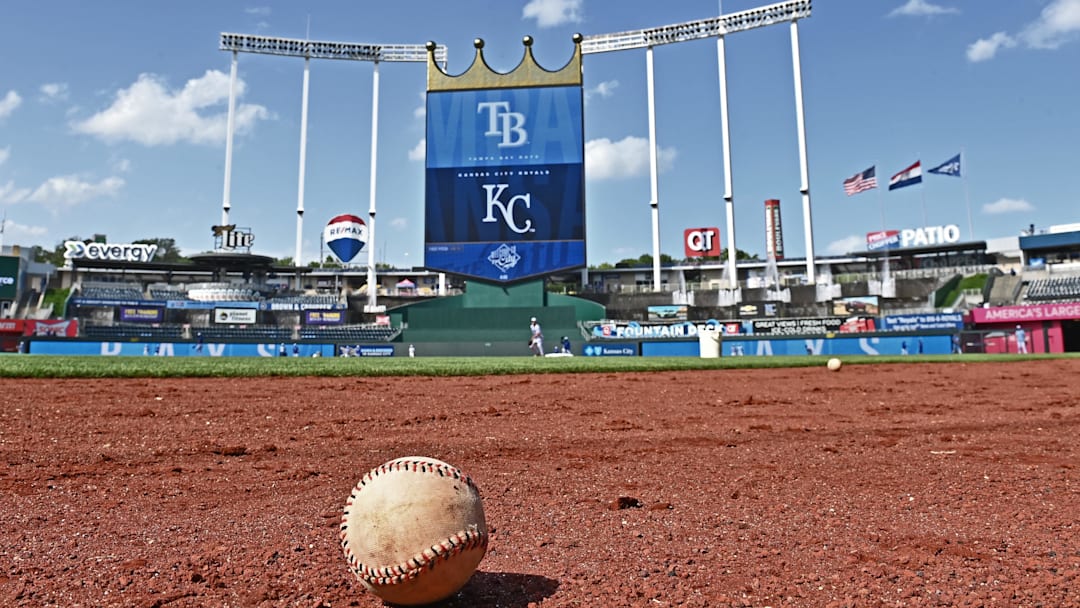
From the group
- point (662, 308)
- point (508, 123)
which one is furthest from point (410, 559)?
point (662, 308)

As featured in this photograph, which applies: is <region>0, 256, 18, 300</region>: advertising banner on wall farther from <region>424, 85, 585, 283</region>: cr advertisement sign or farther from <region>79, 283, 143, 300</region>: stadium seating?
<region>424, 85, 585, 283</region>: cr advertisement sign

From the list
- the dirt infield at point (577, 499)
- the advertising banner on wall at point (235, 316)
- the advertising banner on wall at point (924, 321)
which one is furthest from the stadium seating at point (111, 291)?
the advertising banner on wall at point (924, 321)

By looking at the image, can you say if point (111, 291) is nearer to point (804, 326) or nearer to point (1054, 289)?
point (804, 326)

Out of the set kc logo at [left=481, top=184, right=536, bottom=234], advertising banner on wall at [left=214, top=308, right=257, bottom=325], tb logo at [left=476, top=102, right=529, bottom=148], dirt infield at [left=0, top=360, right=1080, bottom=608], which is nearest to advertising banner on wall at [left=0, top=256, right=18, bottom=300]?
advertising banner on wall at [left=214, top=308, right=257, bottom=325]

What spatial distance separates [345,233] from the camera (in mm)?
44281

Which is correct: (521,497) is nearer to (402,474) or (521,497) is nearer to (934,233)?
(402,474)

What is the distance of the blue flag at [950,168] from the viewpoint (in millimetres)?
43000

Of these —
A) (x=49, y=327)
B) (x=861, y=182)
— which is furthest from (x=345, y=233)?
(x=861, y=182)

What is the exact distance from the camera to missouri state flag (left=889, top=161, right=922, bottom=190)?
143 ft

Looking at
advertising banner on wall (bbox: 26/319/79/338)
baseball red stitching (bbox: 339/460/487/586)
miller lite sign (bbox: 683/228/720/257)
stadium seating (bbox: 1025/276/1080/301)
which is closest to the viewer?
baseball red stitching (bbox: 339/460/487/586)

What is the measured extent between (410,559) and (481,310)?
3087cm

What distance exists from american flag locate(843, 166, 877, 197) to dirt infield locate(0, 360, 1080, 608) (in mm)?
37451

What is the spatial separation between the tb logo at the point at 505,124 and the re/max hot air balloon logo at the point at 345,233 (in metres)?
19.7

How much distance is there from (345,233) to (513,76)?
69.5ft
